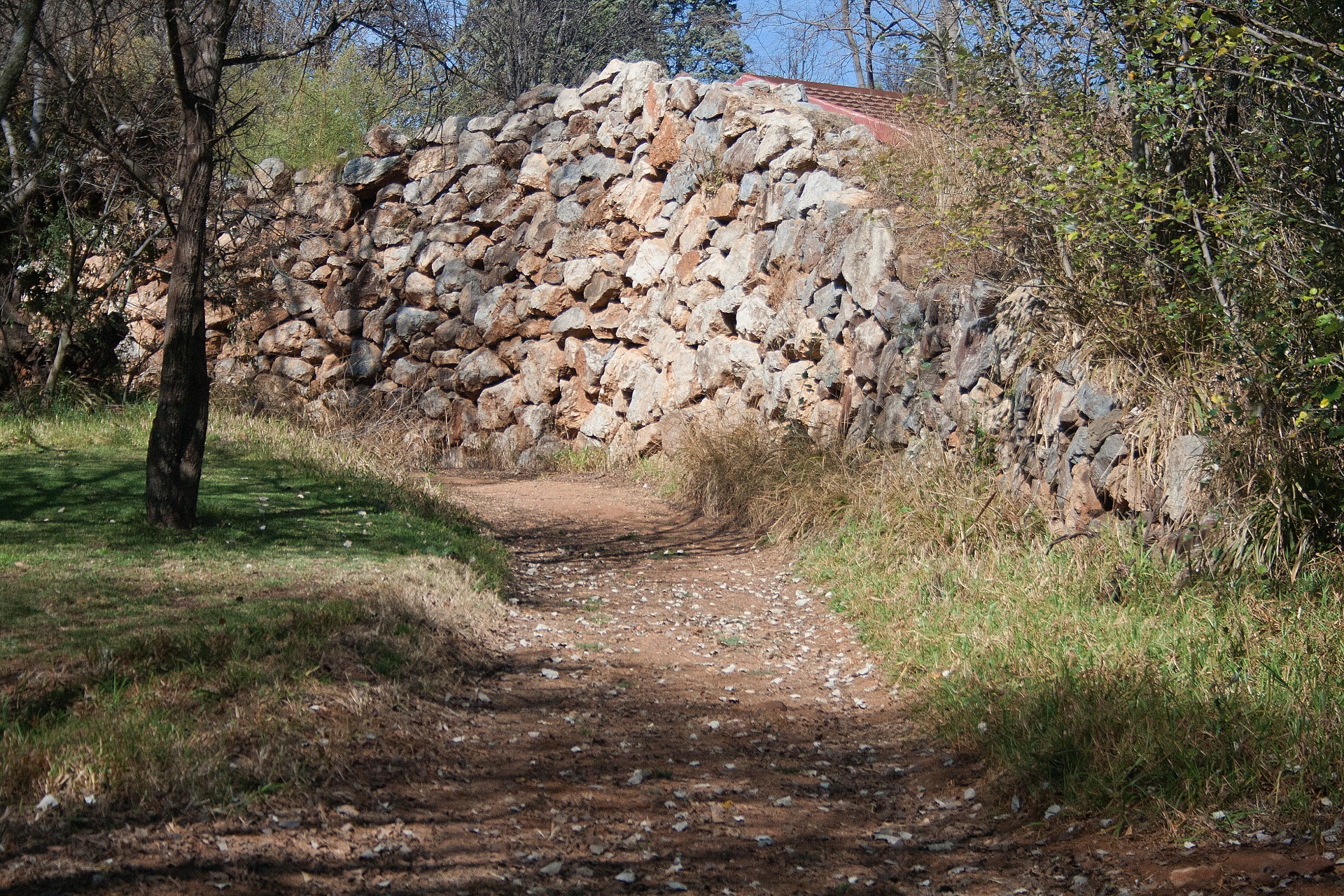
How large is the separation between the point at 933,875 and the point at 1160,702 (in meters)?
1.12

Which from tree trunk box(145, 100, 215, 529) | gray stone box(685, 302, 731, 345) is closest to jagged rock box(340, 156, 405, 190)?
gray stone box(685, 302, 731, 345)

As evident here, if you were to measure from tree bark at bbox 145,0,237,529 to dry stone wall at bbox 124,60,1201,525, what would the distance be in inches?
186

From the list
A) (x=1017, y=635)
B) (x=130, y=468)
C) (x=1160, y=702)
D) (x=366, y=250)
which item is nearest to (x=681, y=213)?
(x=366, y=250)

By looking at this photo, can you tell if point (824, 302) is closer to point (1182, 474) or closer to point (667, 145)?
point (667, 145)

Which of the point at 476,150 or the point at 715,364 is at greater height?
the point at 476,150

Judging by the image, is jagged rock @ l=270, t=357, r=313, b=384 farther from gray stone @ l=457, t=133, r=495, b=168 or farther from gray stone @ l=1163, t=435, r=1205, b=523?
gray stone @ l=1163, t=435, r=1205, b=523

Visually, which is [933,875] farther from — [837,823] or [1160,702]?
[1160,702]

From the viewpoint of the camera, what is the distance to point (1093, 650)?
15.0 ft

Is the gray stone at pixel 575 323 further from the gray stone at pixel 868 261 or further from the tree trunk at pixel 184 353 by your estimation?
the tree trunk at pixel 184 353

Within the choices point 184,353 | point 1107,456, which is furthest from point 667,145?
point 1107,456

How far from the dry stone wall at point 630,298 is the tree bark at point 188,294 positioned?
15.5ft

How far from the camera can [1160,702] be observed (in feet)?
13.0

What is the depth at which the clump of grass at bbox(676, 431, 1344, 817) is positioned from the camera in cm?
362

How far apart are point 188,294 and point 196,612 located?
7.34 feet
